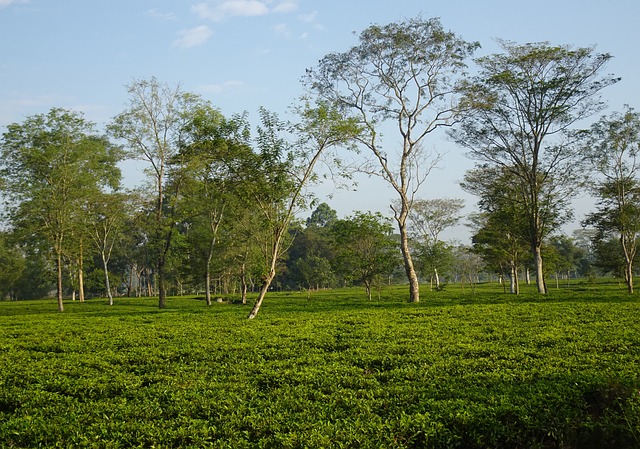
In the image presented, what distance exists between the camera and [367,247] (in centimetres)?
3350

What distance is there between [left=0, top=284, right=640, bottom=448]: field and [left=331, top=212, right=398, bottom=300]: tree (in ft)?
66.9

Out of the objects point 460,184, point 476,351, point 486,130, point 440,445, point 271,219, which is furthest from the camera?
point 460,184

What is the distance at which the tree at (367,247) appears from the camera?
32.9m

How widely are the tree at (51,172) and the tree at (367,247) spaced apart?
18.8m

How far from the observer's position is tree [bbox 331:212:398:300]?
32875 mm

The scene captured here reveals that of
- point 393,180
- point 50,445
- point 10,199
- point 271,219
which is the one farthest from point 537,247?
point 10,199

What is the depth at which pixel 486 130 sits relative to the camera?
29438 millimetres

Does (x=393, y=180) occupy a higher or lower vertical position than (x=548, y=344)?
higher

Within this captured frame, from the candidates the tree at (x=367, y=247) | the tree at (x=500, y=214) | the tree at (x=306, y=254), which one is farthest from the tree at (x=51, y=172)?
the tree at (x=306, y=254)

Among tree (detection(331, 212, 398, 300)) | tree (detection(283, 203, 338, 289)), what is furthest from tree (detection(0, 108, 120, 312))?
tree (detection(283, 203, 338, 289))

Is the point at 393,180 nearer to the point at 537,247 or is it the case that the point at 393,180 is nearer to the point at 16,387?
the point at 537,247

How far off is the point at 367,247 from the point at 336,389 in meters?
26.8

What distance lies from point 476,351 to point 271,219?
38.6 ft

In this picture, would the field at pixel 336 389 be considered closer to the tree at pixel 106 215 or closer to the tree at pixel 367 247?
the tree at pixel 367 247
